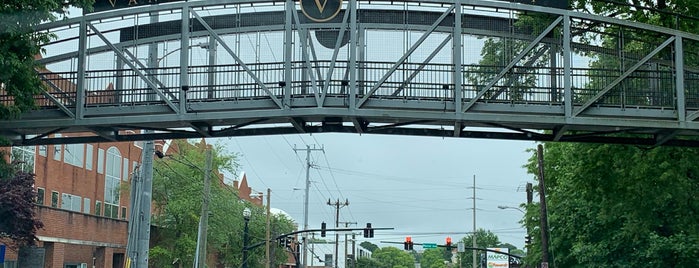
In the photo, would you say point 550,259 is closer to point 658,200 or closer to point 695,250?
point 695,250

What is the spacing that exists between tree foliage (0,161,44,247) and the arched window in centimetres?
2353

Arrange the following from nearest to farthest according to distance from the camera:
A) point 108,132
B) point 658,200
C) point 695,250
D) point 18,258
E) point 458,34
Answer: point 458,34, point 108,132, point 658,200, point 695,250, point 18,258

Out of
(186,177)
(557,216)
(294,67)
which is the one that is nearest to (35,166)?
(186,177)

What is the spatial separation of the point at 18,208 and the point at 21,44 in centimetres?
1491

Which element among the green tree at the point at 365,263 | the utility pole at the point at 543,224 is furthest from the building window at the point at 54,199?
the green tree at the point at 365,263

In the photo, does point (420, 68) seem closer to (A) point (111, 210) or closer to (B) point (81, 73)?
(B) point (81, 73)

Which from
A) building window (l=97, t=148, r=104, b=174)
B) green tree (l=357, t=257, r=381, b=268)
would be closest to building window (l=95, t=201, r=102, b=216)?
building window (l=97, t=148, r=104, b=174)

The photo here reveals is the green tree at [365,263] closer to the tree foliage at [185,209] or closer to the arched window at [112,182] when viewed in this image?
the tree foliage at [185,209]

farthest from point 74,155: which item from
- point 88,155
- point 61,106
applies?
point 61,106

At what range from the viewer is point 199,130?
2114 centimetres

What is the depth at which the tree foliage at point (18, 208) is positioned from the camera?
31.6m

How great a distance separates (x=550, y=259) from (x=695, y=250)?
13.9 m

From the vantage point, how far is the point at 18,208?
3200 cm

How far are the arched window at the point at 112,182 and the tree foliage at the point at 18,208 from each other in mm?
23531
